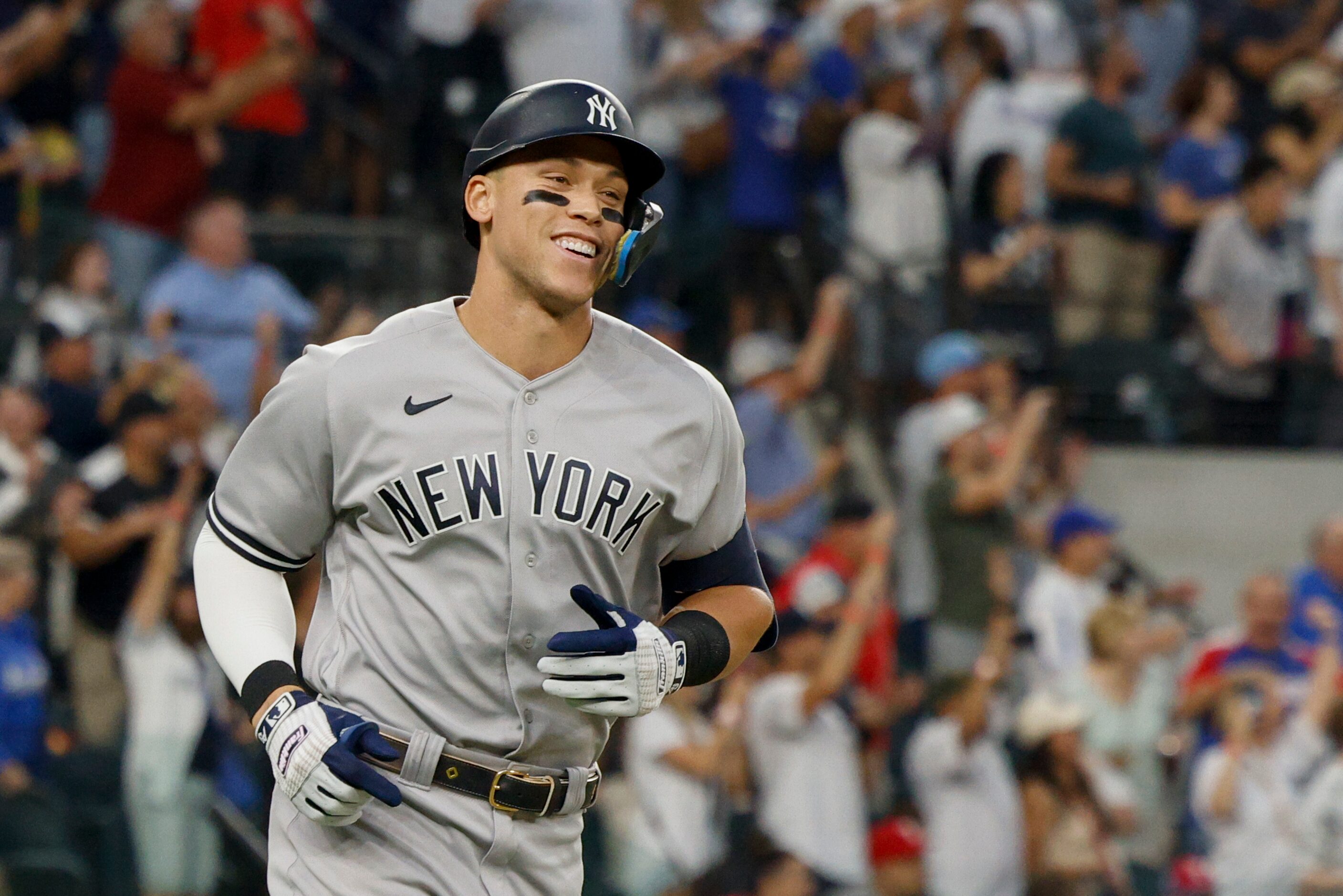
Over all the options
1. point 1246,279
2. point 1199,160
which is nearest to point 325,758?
point 1246,279

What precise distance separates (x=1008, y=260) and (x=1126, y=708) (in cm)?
267

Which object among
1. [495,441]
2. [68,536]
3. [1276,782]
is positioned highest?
[495,441]

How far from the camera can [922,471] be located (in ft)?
29.1

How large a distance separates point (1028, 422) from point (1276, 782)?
1.95 metres

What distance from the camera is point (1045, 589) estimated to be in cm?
852

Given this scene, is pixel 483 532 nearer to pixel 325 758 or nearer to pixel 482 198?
pixel 325 758

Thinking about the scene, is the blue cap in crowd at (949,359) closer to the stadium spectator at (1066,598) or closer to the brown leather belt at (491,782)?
the stadium spectator at (1066,598)

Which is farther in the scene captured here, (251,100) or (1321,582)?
(1321,582)

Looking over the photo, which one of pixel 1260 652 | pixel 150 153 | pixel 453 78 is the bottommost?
pixel 1260 652

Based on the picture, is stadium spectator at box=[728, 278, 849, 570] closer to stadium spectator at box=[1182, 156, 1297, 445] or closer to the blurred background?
the blurred background

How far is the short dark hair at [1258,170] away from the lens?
10.3 m

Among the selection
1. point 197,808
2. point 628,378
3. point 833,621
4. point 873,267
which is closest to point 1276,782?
point 833,621

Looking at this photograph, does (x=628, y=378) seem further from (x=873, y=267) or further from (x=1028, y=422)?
(x=873, y=267)

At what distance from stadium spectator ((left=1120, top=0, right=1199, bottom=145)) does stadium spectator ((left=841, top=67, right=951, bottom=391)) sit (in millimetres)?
2173
